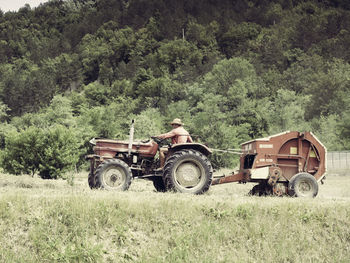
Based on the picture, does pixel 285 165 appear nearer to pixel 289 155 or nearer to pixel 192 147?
pixel 289 155

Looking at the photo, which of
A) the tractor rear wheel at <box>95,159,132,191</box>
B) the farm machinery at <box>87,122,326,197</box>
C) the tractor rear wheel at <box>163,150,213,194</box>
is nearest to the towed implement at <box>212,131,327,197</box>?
the farm machinery at <box>87,122,326,197</box>

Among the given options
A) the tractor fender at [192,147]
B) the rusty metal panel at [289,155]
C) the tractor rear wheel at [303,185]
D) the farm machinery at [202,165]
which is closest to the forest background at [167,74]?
the farm machinery at [202,165]

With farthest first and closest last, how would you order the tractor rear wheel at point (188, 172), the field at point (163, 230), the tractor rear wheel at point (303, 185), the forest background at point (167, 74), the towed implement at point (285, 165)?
the forest background at point (167, 74)
the towed implement at point (285, 165)
the tractor rear wheel at point (303, 185)
the tractor rear wheel at point (188, 172)
the field at point (163, 230)

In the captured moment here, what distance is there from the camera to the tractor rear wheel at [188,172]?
36.3 ft

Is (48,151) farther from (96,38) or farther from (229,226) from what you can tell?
(96,38)

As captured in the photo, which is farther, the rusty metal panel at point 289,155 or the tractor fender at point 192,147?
the rusty metal panel at point 289,155

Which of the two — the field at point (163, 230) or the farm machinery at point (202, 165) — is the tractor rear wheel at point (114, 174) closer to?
the farm machinery at point (202, 165)

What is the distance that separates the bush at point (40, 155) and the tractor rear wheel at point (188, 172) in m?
20.9

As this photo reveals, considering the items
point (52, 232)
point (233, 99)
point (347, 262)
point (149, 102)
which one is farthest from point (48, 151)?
point (149, 102)

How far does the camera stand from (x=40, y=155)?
31.5m

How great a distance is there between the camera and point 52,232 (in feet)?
26.3

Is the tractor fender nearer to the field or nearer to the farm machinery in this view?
the farm machinery

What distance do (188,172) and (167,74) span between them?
3308 inches

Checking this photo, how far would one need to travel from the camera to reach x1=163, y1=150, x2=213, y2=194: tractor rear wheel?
1108cm
